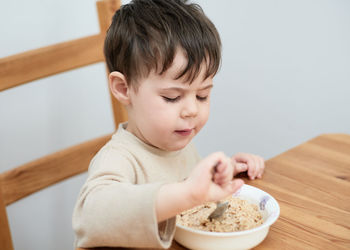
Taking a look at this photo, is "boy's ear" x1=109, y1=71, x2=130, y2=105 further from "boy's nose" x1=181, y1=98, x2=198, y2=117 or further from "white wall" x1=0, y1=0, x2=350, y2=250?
"white wall" x1=0, y1=0, x2=350, y2=250

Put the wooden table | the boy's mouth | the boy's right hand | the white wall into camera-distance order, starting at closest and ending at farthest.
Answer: the boy's right hand → the wooden table → the boy's mouth → the white wall

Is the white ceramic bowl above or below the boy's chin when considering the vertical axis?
below

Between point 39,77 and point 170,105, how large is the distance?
44cm

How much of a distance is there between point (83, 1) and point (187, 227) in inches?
46.3

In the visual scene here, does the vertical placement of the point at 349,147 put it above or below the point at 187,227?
below

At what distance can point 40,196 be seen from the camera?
177 cm

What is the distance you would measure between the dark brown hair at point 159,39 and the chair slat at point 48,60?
253 millimetres

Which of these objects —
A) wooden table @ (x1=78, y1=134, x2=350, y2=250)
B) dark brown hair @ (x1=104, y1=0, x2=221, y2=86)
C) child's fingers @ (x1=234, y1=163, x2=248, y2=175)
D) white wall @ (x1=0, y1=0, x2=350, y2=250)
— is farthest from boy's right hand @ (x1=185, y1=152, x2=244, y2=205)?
white wall @ (x1=0, y1=0, x2=350, y2=250)

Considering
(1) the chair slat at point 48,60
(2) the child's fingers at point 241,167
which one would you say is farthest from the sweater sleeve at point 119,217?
(1) the chair slat at point 48,60

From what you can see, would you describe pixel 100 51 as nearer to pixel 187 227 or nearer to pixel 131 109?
pixel 131 109

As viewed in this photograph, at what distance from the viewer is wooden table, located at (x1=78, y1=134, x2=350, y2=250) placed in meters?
0.80

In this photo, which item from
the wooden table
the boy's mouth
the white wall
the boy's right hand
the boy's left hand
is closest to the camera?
the boy's right hand

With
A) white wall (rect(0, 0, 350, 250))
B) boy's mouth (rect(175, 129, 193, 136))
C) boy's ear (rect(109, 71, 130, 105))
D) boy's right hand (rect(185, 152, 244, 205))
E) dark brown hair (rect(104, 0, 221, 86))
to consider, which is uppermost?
dark brown hair (rect(104, 0, 221, 86))

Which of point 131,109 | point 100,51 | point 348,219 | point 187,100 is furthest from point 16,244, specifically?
point 348,219
